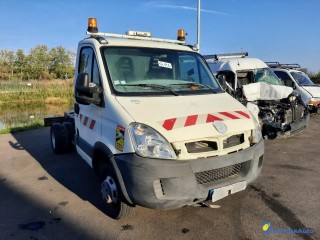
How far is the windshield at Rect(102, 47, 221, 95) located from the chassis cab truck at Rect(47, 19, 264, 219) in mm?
14

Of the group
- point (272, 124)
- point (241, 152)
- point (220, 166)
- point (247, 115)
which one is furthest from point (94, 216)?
point (272, 124)

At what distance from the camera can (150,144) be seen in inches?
129

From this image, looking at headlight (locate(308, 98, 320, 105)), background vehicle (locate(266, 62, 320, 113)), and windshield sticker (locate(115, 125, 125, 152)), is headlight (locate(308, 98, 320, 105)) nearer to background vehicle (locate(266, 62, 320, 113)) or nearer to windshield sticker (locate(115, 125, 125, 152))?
background vehicle (locate(266, 62, 320, 113))

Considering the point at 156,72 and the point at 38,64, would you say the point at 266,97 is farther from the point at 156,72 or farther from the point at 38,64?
the point at 38,64

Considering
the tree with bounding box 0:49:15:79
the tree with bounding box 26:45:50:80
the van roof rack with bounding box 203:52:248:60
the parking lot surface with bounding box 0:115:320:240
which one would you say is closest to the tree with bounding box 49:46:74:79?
the tree with bounding box 26:45:50:80

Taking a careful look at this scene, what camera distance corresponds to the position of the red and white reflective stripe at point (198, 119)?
3394 millimetres

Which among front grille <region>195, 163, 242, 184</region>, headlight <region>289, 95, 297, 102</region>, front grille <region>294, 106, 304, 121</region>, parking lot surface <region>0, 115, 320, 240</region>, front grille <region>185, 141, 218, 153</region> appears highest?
headlight <region>289, 95, 297, 102</region>

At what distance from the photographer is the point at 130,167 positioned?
325 centimetres

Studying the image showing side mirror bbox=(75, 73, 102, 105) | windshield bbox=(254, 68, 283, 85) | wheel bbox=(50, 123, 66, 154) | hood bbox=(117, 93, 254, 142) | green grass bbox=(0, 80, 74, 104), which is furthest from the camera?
green grass bbox=(0, 80, 74, 104)

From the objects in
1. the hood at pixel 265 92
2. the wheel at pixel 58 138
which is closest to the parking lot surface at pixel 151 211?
the wheel at pixel 58 138

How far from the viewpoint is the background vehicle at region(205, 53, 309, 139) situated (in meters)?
8.12

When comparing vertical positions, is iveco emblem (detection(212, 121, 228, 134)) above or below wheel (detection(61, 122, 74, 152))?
above

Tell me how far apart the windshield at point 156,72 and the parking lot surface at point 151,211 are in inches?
66.7

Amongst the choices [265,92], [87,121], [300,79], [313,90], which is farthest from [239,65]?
[87,121]
